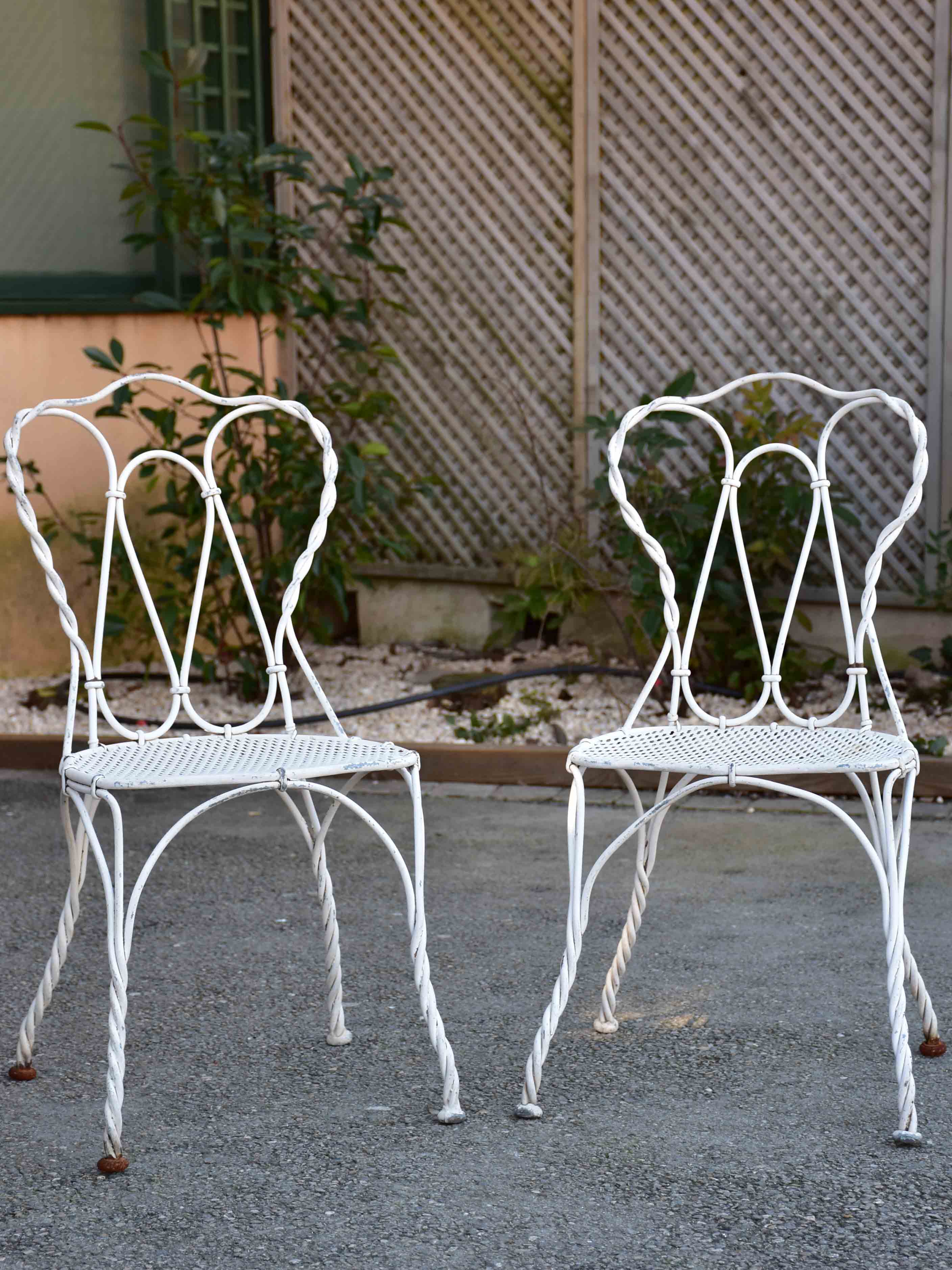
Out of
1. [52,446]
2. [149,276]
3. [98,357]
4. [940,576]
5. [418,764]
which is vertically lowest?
[940,576]

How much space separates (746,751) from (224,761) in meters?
0.75

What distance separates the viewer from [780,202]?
15.9 ft

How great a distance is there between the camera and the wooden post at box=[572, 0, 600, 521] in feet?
16.6

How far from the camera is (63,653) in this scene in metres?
5.28

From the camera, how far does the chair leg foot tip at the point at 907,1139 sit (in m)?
2.04

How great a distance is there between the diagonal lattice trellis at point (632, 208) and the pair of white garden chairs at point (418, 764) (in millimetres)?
2390

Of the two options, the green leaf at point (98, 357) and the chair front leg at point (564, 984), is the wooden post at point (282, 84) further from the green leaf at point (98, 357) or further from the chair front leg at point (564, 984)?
the chair front leg at point (564, 984)

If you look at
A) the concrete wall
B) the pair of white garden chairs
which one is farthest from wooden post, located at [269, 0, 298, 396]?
the pair of white garden chairs

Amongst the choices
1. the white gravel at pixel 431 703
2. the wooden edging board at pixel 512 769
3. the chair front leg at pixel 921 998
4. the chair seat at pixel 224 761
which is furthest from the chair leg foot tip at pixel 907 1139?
the white gravel at pixel 431 703

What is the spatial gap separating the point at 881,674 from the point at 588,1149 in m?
0.83

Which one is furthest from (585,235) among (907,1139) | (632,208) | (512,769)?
(907,1139)

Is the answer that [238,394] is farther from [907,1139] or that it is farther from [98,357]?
[907,1139]

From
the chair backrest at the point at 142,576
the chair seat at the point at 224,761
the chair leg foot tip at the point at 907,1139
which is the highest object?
the chair backrest at the point at 142,576

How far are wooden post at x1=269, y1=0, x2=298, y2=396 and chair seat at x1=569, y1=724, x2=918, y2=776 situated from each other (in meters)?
3.42
